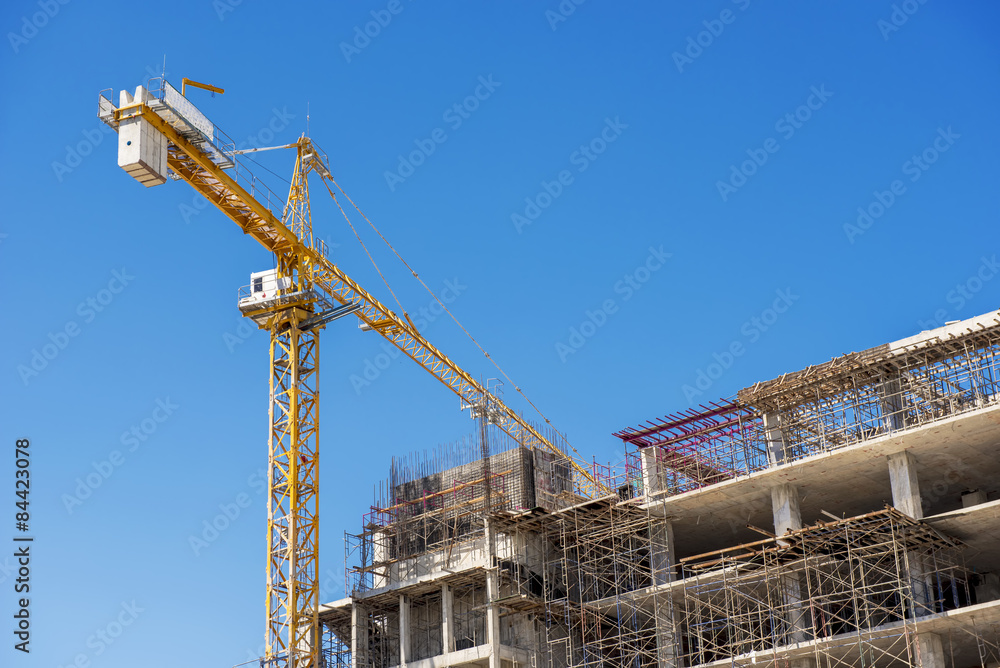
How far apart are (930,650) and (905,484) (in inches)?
208

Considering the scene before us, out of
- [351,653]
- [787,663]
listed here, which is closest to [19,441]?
[351,653]

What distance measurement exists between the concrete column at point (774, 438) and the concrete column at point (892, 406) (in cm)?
365

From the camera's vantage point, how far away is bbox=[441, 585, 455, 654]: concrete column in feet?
153

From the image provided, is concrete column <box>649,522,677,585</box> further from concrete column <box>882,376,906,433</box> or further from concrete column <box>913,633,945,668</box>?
concrete column <box>913,633,945,668</box>

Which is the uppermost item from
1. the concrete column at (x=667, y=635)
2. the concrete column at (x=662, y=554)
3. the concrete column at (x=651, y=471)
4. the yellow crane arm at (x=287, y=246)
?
the yellow crane arm at (x=287, y=246)

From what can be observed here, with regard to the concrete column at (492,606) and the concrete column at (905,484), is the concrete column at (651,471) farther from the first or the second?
the concrete column at (905,484)

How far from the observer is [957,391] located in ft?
142

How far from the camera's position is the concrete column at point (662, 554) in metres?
44.9

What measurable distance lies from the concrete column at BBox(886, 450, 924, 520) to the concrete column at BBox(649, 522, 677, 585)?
26.2 feet

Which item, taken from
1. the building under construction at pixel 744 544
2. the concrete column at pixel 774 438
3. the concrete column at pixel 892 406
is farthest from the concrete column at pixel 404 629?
the concrete column at pixel 892 406

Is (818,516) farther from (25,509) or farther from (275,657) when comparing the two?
(25,509)

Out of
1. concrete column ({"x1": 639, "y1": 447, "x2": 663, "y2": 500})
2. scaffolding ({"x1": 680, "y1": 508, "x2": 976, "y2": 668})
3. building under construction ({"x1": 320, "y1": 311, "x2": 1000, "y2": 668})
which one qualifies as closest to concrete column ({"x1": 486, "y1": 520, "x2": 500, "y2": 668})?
building under construction ({"x1": 320, "y1": 311, "x2": 1000, "y2": 668})

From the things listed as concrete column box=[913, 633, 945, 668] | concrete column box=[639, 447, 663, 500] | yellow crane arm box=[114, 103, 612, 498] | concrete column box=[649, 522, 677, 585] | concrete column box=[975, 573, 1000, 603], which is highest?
yellow crane arm box=[114, 103, 612, 498]

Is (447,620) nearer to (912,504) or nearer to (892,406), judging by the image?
(912,504)
